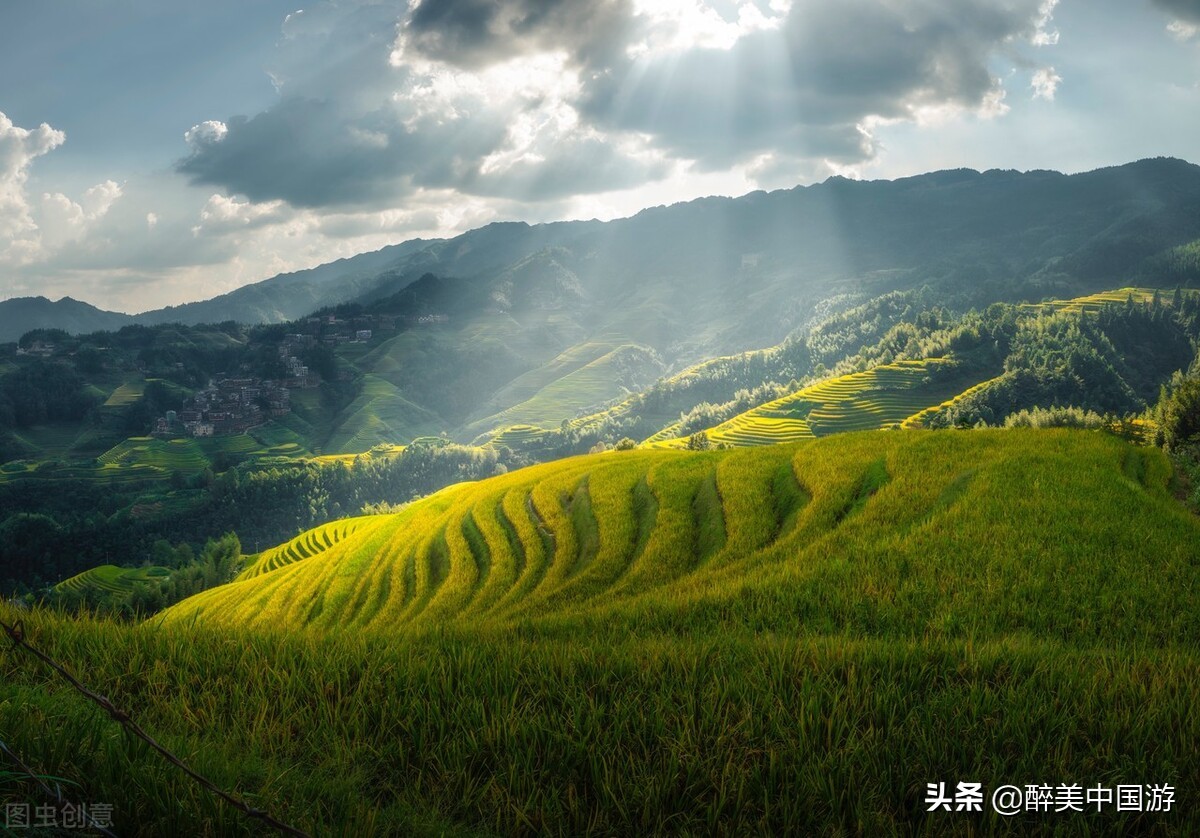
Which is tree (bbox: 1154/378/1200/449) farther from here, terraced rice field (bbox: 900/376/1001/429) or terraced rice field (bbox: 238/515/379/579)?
terraced rice field (bbox: 900/376/1001/429)

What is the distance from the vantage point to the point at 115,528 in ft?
440

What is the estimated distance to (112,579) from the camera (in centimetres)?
10062

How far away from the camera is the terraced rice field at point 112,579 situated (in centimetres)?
9506

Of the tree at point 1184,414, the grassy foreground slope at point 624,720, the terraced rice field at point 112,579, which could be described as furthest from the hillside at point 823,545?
the terraced rice field at point 112,579

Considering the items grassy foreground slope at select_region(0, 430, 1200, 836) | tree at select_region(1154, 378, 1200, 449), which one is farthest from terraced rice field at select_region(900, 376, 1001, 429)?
grassy foreground slope at select_region(0, 430, 1200, 836)

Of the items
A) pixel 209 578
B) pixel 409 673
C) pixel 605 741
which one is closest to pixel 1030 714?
pixel 605 741

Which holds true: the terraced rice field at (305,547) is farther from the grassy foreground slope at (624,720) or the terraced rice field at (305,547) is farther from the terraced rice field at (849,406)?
the grassy foreground slope at (624,720)

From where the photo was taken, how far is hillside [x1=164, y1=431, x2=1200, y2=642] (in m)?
8.54

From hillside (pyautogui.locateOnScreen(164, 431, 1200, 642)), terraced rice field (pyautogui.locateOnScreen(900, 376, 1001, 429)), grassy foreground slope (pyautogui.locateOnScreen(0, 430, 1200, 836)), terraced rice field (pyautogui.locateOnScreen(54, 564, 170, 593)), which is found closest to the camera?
grassy foreground slope (pyautogui.locateOnScreen(0, 430, 1200, 836))

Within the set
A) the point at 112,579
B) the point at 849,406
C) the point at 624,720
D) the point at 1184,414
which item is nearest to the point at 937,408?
the point at 849,406

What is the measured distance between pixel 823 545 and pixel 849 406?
13924 cm

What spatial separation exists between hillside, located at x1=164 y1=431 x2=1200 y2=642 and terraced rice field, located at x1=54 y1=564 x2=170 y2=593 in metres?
88.3

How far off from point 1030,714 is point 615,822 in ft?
8.19

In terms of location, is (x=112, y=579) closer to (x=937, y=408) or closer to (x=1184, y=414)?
(x=1184, y=414)
